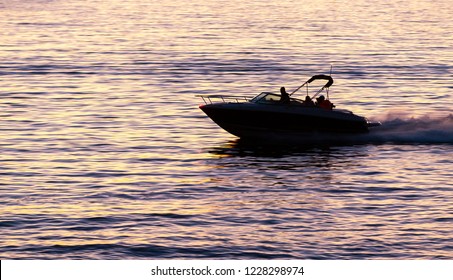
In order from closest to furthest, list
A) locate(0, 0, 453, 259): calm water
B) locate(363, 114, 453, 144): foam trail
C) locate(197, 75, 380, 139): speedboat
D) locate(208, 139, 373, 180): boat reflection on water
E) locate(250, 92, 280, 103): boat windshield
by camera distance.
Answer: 1. locate(0, 0, 453, 259): calm water
2. locate(208, 139, 373, 180): boat reflection on water
3. locate(197, 75, 380, 139): speedboat
4. locate(250, 92, 280, 103): boat windshield
5. locate(363, 114, 453, 144): foam trail

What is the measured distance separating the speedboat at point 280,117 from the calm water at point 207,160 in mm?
804

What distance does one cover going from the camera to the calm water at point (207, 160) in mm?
36438

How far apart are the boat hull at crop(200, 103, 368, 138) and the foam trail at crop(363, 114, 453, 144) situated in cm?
198

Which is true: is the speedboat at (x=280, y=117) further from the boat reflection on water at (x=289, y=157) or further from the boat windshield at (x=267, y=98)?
the boat reflection on water at (x=289, y=157)

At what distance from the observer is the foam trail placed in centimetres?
5528

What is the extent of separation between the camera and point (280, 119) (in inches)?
2092

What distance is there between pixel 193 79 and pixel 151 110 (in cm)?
1631

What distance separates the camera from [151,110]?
218 ft

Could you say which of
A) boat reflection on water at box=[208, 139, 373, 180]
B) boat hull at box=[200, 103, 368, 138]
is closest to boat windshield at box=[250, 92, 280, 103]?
boat hull at box=[200, 103, 368, 138]

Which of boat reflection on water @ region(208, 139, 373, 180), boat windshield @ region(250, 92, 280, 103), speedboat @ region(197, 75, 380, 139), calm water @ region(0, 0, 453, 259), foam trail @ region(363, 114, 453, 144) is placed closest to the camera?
calm water @ region(0, 0, 453, 259)

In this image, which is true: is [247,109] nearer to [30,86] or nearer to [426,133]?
[426,133]

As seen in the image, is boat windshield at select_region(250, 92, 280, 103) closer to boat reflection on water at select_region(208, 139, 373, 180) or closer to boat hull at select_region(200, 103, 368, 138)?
boat hull at select_region(200, 103, 368, 138)

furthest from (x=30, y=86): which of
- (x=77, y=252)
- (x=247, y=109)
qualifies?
(x=77, y=252)

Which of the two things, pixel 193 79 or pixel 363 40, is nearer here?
pixel 193 79
